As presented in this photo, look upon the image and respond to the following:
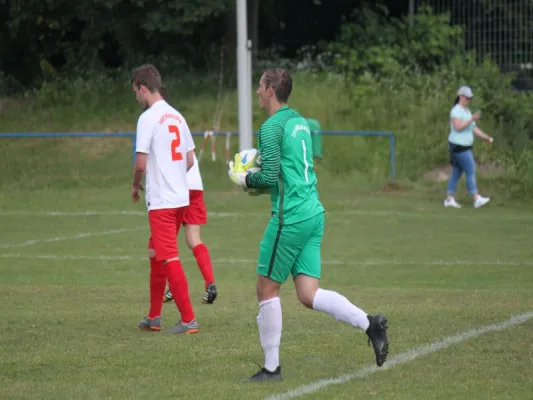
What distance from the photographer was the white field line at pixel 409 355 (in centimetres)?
716

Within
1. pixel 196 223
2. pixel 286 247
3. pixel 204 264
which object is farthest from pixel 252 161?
pixel 196 223

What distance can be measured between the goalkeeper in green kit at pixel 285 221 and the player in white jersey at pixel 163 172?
1741 mm

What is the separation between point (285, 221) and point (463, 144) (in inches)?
534

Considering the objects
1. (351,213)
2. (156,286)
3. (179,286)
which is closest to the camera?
(179,286)

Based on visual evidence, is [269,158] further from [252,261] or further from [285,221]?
[252,261]

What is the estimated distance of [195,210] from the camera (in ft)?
36.9

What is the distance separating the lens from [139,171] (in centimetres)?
904

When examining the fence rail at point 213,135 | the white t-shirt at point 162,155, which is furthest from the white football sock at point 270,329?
the fence rail at point 213,135

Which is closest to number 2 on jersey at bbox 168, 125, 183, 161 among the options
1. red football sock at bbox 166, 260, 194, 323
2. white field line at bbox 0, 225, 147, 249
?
red football sock at bbox 166, 260, 194, 323

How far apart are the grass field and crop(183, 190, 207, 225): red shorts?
2.36 feet

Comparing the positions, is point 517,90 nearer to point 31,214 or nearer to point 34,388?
point 31,214

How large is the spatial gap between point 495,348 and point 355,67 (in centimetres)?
2193

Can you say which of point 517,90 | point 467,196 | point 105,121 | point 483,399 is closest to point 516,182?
point 467,196

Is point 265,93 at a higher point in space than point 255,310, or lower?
higher
